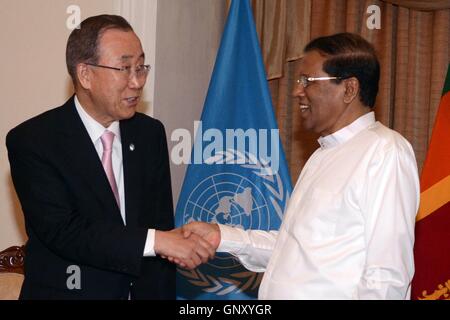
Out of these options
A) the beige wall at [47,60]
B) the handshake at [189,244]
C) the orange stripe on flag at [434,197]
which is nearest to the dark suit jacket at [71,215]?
the handshake at [189,244]

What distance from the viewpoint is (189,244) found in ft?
9.77

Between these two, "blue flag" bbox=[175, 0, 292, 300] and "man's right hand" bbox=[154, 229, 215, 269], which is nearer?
"man's right hand" bbox=[154, 229, 215, 269]

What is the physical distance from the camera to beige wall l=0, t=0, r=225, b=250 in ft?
13.1

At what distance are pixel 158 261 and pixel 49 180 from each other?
0.61 meters

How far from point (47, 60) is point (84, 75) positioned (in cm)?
130

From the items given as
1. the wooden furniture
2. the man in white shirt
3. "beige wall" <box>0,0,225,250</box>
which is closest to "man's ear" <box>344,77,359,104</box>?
the man in white shirt

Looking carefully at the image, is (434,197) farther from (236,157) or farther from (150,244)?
(150,244)

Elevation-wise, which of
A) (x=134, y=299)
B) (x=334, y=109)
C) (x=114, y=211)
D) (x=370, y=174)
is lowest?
(x=134, y=299)

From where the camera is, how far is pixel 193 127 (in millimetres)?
4461

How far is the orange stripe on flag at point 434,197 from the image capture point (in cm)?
364

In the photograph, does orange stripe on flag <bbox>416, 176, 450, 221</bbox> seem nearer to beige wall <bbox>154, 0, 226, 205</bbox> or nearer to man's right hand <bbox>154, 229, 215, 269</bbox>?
man's right hand <bbox>154, 229, 215, 269</bbox>

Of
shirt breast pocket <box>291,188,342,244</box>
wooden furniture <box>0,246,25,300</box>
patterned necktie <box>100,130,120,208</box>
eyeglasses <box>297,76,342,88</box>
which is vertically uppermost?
eyeglasses <box>297,76,342,88</box>
